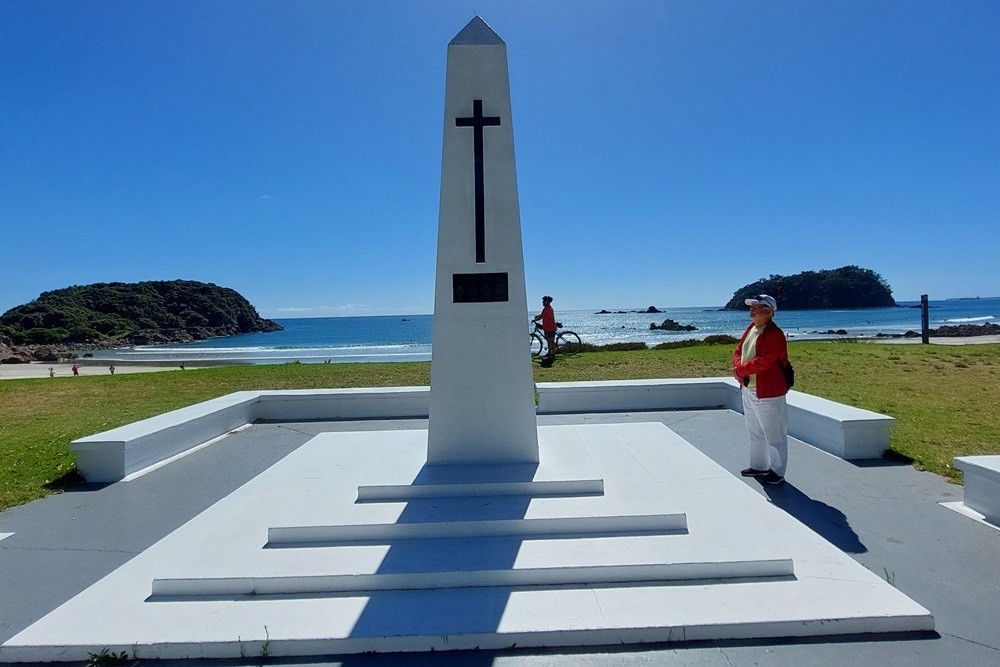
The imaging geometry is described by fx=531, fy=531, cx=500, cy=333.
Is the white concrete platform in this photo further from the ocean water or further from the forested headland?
the forested headland

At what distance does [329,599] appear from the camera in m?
2.72

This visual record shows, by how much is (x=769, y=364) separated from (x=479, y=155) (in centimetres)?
283

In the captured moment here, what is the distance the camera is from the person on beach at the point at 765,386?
419 cm

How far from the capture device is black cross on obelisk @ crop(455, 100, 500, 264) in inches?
167

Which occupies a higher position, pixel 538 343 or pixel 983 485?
pixel 538 343

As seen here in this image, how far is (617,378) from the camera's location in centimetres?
951

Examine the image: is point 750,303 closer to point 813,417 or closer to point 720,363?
point 813,417

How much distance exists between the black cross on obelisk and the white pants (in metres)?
2.59

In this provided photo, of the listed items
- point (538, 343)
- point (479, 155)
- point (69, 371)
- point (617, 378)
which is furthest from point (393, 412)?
point (69, 371)

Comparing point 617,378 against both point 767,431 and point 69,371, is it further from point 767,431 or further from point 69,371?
point 69,371

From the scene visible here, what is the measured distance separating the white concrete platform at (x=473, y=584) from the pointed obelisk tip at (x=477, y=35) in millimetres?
3562

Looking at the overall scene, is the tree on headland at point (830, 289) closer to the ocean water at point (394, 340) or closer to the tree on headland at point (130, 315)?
the ocean water at point (394, 340)

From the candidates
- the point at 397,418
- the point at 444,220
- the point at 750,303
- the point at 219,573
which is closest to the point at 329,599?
the point at 219,573

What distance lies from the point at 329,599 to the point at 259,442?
4.14m
